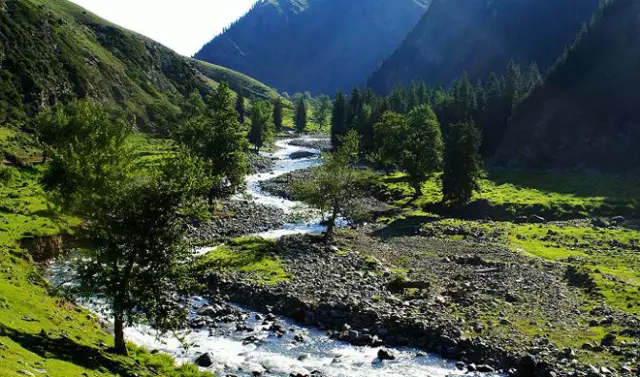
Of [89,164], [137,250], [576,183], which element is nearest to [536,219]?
[576,183]

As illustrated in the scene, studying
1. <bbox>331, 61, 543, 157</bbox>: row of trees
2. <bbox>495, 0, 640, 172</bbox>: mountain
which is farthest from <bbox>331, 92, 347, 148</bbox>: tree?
<bbox>495, 0, 640, 172</bbox>: mountain

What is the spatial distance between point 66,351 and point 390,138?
96.6m

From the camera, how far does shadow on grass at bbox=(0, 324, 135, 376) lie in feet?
80.4

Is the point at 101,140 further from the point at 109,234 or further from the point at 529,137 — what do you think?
the point at 529,137

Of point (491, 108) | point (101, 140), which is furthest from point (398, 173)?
point (101, 140)

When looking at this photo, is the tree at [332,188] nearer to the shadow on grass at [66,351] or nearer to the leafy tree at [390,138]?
the shadow on grass at [66,351]

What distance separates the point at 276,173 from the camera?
127188 millimetres

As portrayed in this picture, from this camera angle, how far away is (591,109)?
125m

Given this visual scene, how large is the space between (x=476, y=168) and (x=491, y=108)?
6704cm

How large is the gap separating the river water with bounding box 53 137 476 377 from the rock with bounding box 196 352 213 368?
355 mm

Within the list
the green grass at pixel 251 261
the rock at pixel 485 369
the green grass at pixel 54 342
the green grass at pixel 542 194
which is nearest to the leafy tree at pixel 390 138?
the green grass at pixel 542 194

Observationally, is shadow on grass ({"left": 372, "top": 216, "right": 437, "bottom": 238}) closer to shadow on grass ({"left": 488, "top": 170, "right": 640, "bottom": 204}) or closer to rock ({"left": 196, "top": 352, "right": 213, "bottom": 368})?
shadow on grass ({"left": 488, "top": 170, "right": 640, "bottom": 204})

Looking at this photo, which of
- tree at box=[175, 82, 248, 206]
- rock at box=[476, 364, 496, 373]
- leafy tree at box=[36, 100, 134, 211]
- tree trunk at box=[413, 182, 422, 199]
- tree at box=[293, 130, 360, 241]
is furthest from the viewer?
tree trunk at box=[413, 182, 422, 199]

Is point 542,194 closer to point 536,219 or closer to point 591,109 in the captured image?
point 536,219
